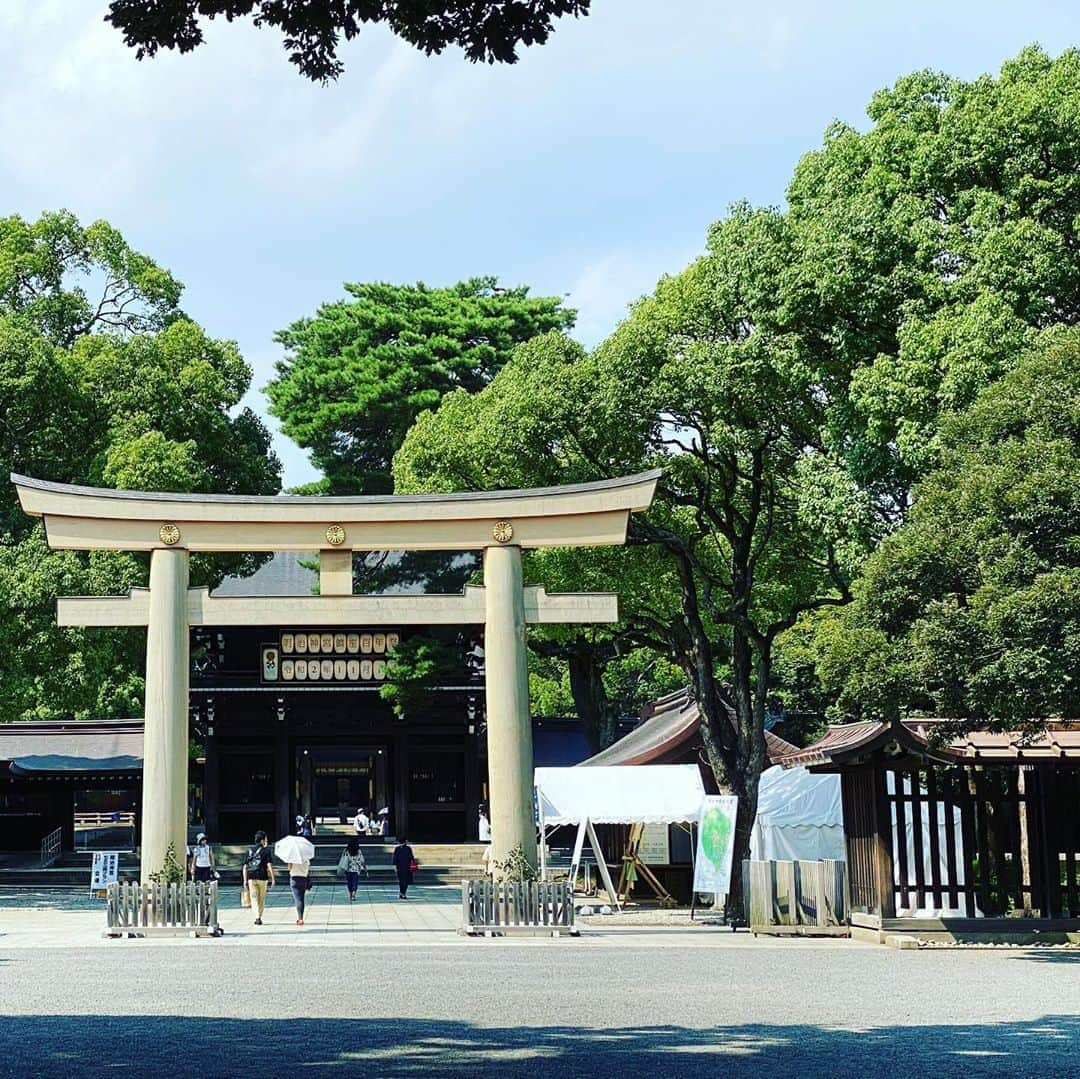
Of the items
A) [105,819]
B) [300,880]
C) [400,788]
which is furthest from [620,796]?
[105,819]

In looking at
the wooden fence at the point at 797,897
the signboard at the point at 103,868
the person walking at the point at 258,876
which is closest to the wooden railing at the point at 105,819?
the signboard at the point at 103,868

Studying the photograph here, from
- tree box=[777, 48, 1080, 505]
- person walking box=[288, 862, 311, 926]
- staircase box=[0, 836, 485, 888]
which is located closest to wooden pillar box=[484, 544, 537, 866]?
person walking box=[288, 862, 311, 926]

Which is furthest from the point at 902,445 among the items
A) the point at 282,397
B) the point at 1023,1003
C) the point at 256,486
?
the point at 282,397

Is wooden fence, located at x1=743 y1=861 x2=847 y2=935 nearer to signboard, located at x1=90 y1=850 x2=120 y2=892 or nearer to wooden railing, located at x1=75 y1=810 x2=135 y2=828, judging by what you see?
signboard, located at x1=90 y1=850 x2=120 y2=892

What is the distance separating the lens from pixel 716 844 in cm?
2370

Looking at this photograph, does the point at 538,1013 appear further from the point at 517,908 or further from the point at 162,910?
the point at 162,910

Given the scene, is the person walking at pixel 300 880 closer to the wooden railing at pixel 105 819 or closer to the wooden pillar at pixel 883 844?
the wooden pillar at pixel 883 844

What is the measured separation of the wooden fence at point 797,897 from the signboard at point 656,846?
8.24 meters

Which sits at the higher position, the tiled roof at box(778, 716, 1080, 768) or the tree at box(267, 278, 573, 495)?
the tree at box(267, 278, 573, 495)

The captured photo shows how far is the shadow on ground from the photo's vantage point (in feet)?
30.2

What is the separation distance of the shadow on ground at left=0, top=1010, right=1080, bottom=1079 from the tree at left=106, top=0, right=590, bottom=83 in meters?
5.87

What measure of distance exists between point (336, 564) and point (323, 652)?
596 centimetres

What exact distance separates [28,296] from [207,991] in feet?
83.9

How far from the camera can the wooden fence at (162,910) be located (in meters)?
21.6
